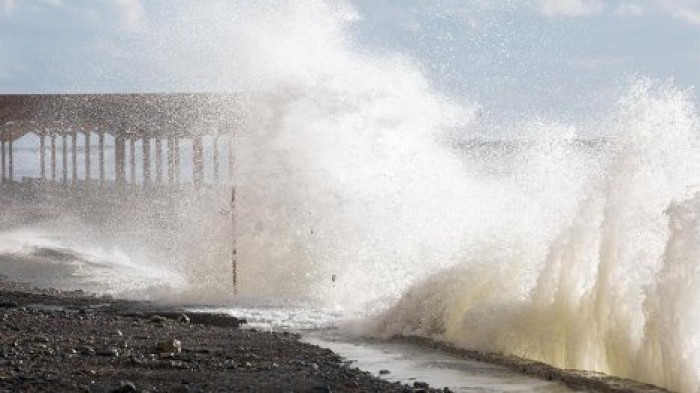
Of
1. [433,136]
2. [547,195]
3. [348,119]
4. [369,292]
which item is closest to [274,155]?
[348,119]

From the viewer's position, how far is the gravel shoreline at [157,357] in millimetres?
8523

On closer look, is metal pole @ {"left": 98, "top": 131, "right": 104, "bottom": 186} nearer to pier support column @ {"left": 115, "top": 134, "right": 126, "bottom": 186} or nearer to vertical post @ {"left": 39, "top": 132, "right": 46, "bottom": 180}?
pier support column @ {"left": 115, "top": 134, "right": 126, "bottom": 186}

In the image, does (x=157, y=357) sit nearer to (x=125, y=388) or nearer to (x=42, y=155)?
(x=125, y=388)

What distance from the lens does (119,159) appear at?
38.0 m

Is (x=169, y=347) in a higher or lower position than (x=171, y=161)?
lower

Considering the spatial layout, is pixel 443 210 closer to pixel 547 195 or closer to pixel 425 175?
pixel 425 175

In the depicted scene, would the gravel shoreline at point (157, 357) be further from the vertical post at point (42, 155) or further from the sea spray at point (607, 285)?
the vertical post at point (42, 155)

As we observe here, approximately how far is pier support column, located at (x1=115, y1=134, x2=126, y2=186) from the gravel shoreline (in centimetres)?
2293

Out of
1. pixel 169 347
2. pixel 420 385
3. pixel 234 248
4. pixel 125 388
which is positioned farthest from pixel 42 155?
pixel 125 388

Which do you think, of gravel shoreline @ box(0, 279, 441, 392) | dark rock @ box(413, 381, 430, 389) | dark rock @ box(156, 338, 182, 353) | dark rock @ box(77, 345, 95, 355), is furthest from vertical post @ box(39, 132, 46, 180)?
dark rock @ box(413, 381, 430, 389)

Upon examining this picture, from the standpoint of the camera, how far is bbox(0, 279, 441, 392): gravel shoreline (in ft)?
28.0

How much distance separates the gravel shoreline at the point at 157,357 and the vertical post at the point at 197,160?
2301 cm

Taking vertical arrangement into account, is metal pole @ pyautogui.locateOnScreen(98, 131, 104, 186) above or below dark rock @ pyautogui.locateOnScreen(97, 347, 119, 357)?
above

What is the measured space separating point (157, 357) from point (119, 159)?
2871cm
